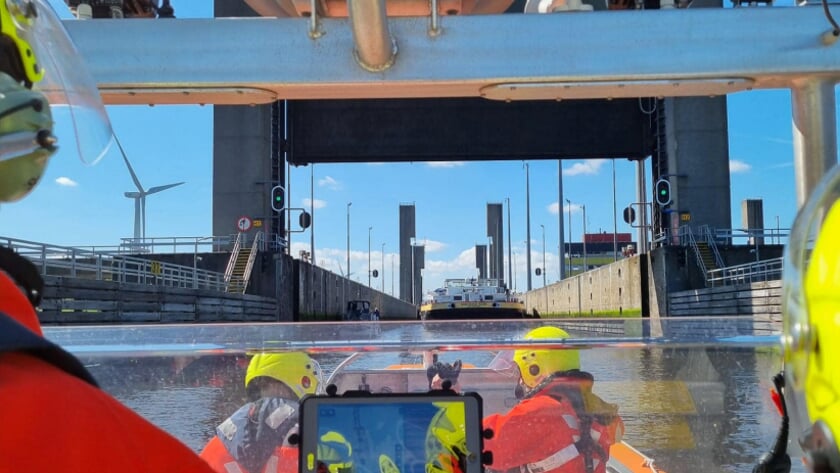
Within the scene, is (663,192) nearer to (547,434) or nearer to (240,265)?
(240,265)

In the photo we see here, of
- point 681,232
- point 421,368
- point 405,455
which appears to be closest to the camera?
point 405,455

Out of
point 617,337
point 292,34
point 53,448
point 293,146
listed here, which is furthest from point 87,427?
point 293,146

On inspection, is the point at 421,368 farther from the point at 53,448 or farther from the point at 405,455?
the point at 53,448

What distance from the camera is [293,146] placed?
93.2ft

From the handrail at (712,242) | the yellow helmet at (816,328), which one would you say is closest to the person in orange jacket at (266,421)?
the yellow helmet at (816,328)

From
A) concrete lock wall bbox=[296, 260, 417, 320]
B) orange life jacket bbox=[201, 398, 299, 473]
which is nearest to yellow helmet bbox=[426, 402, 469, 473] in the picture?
orange life jacket bbox=[201, 398, 299, 473]

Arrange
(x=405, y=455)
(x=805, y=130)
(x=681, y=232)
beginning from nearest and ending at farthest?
(x=405, y=455) < (x=805, y=130) < (x=681, y=232)

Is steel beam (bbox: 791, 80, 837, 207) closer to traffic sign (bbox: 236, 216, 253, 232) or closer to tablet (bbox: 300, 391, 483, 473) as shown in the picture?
tablet (bbox: 300, 391, 483, 473)

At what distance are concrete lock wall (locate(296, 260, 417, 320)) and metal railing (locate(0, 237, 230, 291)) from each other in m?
5.14

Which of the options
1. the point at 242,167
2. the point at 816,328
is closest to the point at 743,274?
the point at 242,167

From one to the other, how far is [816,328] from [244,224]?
30.0m

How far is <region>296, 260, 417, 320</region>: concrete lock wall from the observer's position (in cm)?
3412

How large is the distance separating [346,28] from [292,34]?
0.17 metres

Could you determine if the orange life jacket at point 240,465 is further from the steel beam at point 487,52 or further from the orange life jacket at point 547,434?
the steel beam at point 487,52
